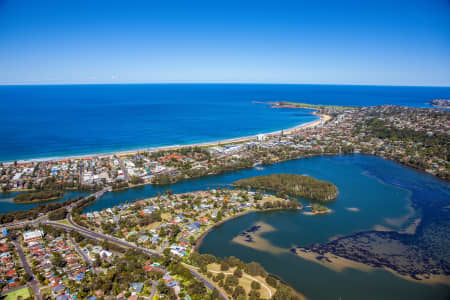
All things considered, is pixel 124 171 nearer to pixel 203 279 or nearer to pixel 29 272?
pixel 29 272

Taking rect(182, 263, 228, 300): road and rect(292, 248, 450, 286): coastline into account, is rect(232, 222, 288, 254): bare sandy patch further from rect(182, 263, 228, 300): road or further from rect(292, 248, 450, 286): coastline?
rect(182, 263, 228, 300): road

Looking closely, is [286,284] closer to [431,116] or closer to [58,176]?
[58,176]

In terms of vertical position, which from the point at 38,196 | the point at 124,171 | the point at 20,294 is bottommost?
the point at 20,294

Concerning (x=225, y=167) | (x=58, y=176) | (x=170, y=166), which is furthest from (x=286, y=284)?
(x=58, y=176)

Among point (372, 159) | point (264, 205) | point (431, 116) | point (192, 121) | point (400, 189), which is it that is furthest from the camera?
point (192, 121)

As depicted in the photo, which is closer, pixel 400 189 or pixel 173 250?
pixel 173 250

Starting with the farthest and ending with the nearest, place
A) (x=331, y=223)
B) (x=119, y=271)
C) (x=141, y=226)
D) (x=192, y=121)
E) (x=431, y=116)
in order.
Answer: (x=192, y=121)
(x=431, y=116)
(x=331, y=223)
(x=141, y=226)
(x=119, y=271)

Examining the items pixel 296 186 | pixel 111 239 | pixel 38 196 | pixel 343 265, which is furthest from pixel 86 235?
pixel 296 186
